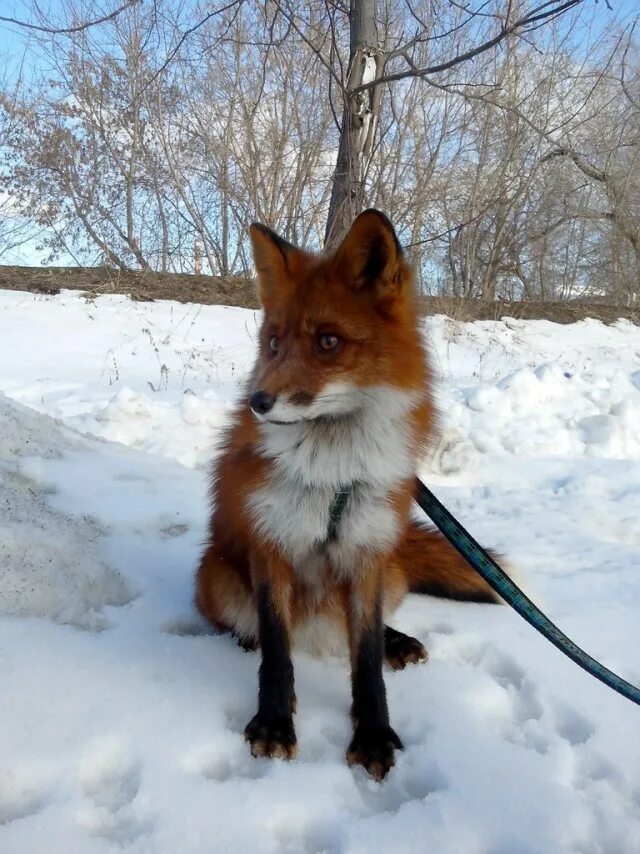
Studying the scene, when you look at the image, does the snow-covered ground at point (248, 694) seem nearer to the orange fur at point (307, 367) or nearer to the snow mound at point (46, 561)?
the snow mound at point (46, 561)

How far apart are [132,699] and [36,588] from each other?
73cm

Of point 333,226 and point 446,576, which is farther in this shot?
point 333,226

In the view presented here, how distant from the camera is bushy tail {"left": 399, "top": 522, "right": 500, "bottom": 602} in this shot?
109 inches

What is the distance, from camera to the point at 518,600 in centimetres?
179

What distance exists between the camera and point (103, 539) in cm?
301

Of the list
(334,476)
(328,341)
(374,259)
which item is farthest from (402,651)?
(374,259)

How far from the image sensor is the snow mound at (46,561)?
2.37 m

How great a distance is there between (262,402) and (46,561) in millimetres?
1399

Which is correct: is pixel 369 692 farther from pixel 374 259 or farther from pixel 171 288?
pixel 171 288

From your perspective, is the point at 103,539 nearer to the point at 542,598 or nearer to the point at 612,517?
the point at 542,598

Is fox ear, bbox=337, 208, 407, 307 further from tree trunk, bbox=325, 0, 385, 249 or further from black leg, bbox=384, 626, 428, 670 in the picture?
tree trunk, bbox=325, 0, 385, 249

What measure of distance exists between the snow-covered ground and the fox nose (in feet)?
2.59

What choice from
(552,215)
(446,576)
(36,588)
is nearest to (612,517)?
(446,576)

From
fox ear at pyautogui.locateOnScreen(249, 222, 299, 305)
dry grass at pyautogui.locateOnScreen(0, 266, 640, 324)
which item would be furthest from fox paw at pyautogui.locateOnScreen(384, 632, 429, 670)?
dry grass at pyautogui.locateOnScreen(0, 266, 640, 324)
